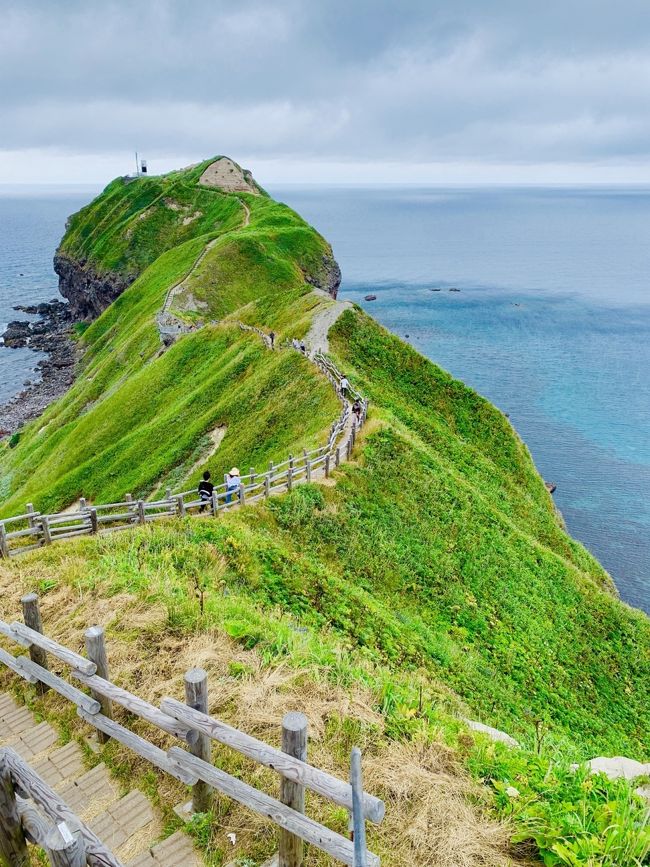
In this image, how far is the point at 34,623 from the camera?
836 cm

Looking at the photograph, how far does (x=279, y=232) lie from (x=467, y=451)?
209 feet

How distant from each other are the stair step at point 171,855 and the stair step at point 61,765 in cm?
166

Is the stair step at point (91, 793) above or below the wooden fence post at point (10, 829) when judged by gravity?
below

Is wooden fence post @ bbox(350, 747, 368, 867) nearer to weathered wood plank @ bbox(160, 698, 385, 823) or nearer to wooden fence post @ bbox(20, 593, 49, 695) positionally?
weathered wood plank @ bbox(160, 698, 385, 823)

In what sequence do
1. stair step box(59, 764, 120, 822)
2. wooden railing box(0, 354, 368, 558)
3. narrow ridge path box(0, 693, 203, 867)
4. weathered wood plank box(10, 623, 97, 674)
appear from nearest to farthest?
narrow ridge path box(0, 693, 203, 867) → stair step box(59, 764, 120, 822) → weathered wood plank box(10, 623, 97, 674) → wooden railing box(0, 354, 368, 558)

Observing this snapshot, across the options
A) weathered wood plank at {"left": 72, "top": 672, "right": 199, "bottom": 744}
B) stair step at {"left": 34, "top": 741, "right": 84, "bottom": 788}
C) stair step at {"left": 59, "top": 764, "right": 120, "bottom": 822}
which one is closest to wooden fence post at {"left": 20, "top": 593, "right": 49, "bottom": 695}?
stair step at {"left": 34, "top": 741, "right": 84, "bottom": 788}

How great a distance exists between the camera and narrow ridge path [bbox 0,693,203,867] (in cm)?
604

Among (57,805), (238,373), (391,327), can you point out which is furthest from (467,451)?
(391,327)

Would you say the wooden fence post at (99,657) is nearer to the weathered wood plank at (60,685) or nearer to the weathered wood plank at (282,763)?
the weathered wood plank at (60,685)

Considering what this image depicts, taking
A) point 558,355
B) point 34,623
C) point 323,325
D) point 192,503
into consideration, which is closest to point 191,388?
point 323,325

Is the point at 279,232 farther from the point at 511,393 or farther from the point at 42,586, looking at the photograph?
the point at 42,586

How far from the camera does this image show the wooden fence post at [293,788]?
538cm

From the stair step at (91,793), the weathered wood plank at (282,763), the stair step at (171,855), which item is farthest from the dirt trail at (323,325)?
the stair step at (171,855)

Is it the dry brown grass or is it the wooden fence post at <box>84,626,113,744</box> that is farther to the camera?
the wooden fence post at <box>84,626,113,744</box>
